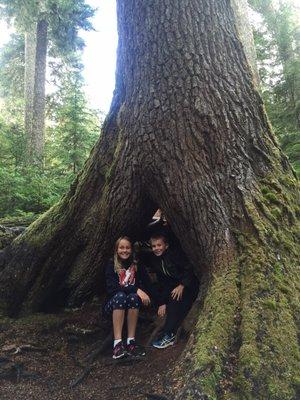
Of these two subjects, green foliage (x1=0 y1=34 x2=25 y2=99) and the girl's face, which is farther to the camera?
green foliage (x1=0 y1=34 x2=25 y2=99)

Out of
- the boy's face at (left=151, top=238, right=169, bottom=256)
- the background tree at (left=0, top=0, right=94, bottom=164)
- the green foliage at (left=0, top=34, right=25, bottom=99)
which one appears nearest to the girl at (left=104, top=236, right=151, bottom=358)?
the boy's face at (left=151, top=238, right=169, bottom=256)

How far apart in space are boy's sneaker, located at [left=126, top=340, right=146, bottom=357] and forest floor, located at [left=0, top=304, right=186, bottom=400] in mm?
80

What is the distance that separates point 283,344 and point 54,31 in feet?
48.9

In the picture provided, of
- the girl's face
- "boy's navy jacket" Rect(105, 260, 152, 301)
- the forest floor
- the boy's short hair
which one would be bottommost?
the forest floor

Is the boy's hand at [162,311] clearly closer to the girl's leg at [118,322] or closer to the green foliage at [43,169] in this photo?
the girl's leg at [118,322]

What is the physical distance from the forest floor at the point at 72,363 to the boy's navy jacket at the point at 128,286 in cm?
45

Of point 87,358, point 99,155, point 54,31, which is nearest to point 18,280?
point 87,358

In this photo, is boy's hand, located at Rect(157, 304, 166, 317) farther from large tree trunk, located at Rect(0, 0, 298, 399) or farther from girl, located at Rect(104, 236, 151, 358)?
large tree trunk, located at Rect(0, 0, 298, 399)

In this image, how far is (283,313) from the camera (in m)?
3.45

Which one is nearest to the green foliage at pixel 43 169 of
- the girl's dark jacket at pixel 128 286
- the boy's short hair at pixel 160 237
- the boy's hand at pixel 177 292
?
the girl's dark jacket at pixel 128 286

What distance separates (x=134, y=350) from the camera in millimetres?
4633

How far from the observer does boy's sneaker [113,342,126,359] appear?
4543 mm

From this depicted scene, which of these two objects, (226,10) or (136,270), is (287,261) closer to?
(136,270)

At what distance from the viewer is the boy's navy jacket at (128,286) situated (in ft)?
16.5
